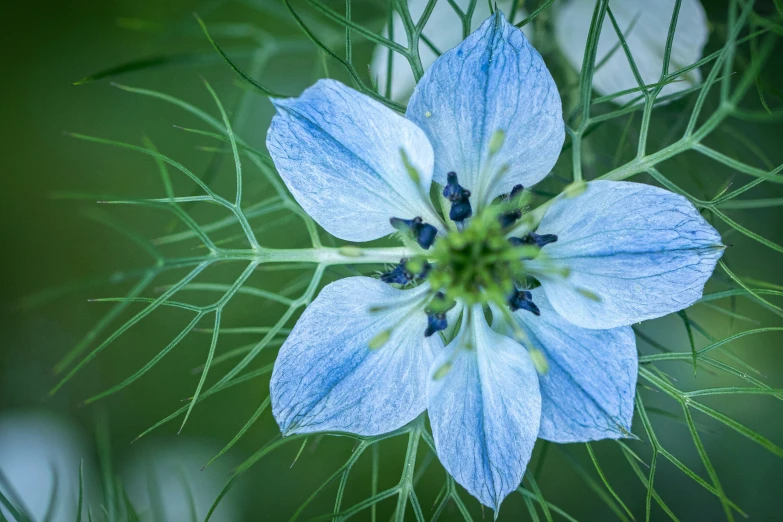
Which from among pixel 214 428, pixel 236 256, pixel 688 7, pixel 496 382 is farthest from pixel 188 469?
pixel 688 7

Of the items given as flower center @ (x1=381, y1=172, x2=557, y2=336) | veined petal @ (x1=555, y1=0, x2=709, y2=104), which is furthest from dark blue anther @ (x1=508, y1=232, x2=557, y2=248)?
veined petal @ (x1=555, y1=0, x2=709, y2=104)

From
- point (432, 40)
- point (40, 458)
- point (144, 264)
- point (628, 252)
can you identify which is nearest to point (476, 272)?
point (628, 252)

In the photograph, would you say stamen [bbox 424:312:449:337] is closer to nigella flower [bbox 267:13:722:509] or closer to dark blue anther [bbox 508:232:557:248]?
nigella flower [bbox 267:13:722:509]

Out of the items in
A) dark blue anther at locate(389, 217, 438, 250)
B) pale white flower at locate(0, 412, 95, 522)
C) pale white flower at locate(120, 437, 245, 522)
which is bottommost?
pale white flower at locate(120, 437, 245, 522)

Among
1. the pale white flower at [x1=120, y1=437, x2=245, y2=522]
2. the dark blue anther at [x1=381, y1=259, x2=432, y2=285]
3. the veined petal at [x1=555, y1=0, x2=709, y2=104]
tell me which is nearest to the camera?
the dark blue anther at [x1=381, y1=259, x2=432, y2=285]

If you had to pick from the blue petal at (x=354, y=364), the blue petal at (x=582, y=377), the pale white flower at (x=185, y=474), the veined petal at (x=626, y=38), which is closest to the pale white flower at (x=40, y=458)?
the pale white flower at (x=185, y=474)

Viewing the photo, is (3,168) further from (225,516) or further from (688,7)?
(688,7)
